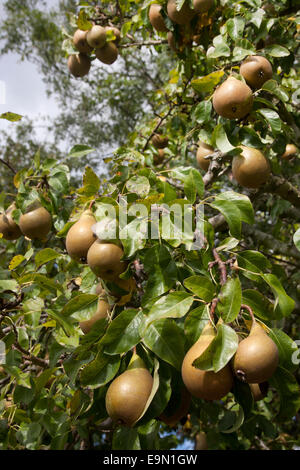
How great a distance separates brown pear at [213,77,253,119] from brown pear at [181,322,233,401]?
1.00 metres

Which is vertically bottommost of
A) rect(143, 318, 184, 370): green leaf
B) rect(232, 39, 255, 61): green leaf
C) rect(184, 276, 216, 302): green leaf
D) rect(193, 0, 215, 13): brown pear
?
rect(143, 318, 184, 370): green leaf

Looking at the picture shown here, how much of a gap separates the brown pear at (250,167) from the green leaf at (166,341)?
85 centimetres

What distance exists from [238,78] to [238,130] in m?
0.22

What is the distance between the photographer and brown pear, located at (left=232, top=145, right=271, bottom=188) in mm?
1723

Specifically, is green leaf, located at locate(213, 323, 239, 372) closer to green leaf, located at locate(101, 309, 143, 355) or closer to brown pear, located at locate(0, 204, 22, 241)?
Result: green leaf, located at locate(101, 309, 143, 355)

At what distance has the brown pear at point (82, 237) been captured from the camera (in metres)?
1.42

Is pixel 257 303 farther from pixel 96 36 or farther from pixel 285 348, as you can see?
pixel 96 36

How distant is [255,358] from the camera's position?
3.44 feet

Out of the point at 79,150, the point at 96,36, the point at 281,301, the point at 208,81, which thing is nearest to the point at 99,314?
the point at 281,301

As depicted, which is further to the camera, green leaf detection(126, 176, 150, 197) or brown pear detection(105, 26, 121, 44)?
brown pear detection(105, 26, 121, 44)

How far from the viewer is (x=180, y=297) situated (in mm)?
1174

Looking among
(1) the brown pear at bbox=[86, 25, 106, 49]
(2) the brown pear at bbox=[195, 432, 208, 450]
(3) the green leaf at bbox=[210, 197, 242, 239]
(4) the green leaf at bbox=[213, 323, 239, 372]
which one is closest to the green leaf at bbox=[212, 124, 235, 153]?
(3) the green leaf at bbox=[210, 197, 242, 239]

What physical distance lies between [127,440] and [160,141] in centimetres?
257

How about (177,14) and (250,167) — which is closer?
(250,167)
